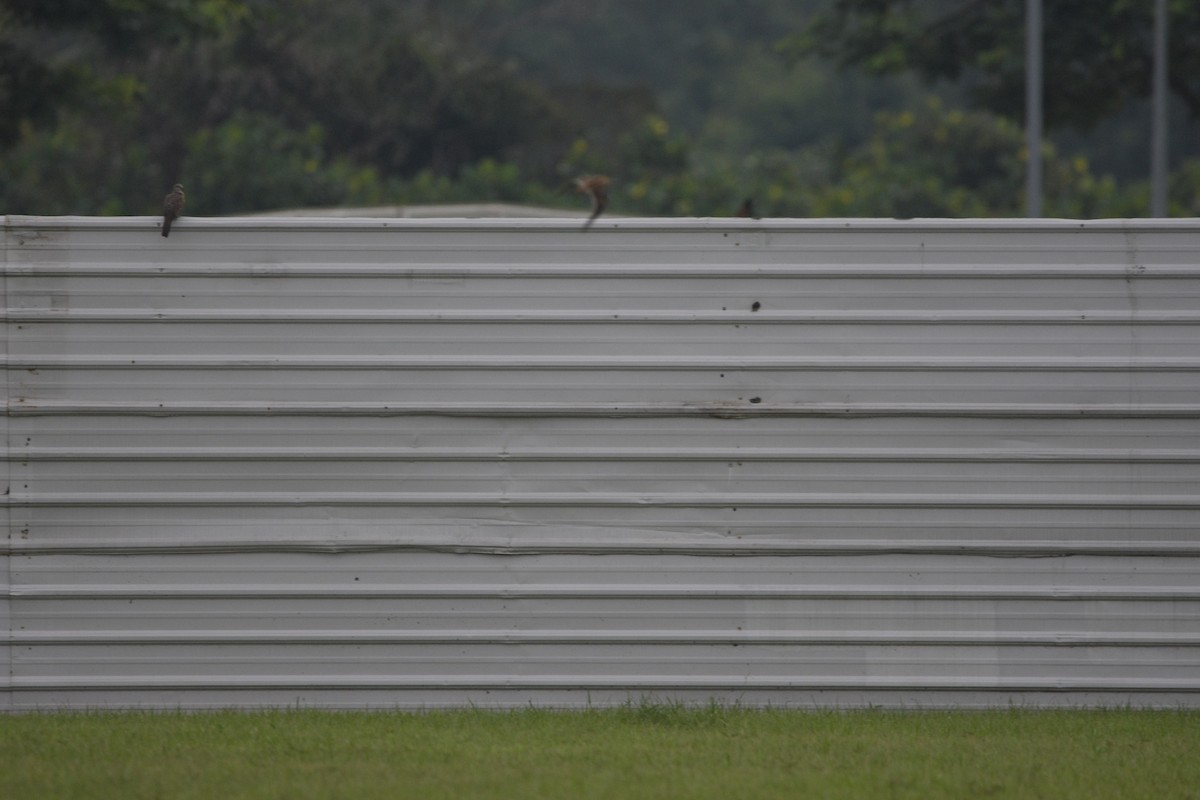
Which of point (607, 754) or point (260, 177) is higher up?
point (260, 177)

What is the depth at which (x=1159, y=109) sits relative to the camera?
1548 centimetres

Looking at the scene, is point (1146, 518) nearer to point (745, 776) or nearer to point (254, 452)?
point (745, 776)

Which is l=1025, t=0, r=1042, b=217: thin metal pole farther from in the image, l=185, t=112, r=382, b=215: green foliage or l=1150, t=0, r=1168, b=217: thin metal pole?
l=185, t=112, r=382, b=215: green foliage

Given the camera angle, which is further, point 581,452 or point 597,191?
point 597,191

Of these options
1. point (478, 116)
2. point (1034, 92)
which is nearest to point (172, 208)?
point (1034, 92)

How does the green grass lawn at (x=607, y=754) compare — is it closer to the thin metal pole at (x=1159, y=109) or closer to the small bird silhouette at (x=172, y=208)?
the small bird silhouette at (x=172, y=208)

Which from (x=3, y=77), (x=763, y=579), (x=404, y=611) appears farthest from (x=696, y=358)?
(x=3, y=77)

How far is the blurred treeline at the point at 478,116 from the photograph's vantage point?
16.4m

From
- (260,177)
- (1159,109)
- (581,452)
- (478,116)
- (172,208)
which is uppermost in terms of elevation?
(478,116)

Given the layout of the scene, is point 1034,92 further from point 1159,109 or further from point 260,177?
point 260,177

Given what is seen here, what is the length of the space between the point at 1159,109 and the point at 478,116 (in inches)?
726

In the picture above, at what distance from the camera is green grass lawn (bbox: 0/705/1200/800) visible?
4.15m

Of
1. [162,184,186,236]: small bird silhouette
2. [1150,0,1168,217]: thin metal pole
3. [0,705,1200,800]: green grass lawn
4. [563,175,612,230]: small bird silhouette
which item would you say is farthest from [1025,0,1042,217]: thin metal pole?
[162,184,186,236]: small bird silhouette

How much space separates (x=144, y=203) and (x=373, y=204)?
513 centimetres
